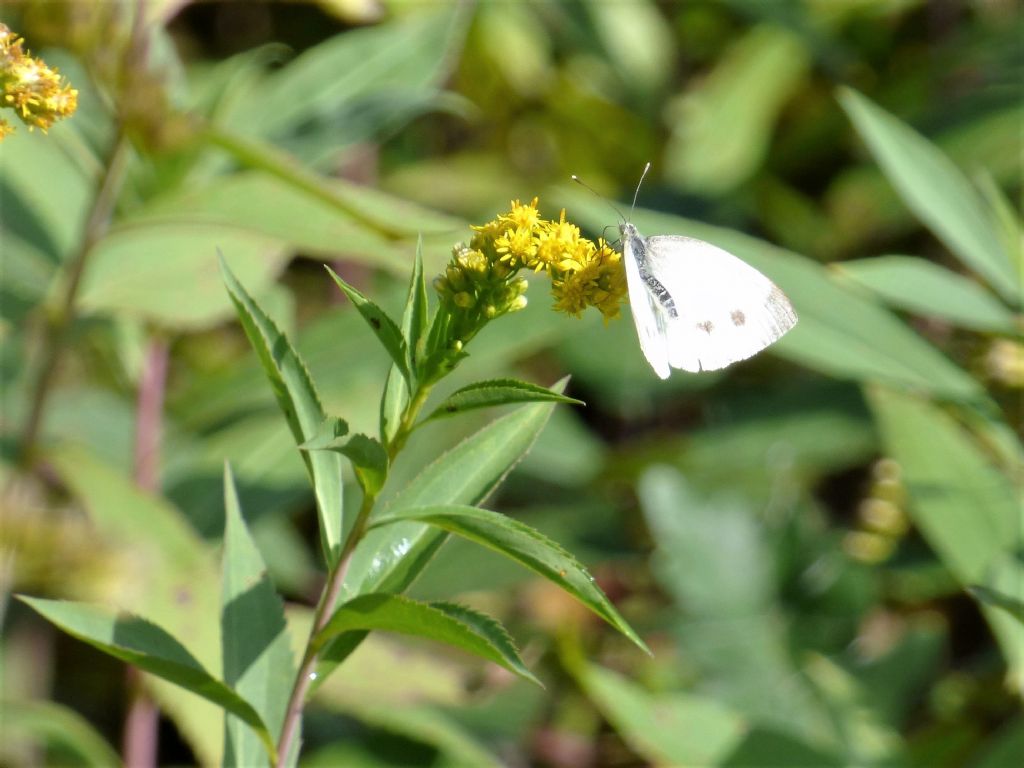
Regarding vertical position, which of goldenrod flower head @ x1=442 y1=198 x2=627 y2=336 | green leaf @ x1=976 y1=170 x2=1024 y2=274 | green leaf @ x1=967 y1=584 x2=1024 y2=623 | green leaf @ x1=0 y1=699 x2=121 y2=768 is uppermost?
green leaf @ x1=976 y1=170 x2=1024 y2=274

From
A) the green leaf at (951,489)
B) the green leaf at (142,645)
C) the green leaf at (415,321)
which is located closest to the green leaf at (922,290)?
the green leaf at (951,489)

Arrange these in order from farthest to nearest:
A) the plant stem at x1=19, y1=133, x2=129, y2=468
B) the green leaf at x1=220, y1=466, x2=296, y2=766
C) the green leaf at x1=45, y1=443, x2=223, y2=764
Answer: the plant stem at x1=19, y1=133, x2=129, y2=468
the green leaf at x1=45, y1=443, x2=223, y2=764
the green leaf at x1=220, y1=466, x2=296, y2=766

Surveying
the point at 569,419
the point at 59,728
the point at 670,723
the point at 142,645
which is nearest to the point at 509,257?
the point at 142,645

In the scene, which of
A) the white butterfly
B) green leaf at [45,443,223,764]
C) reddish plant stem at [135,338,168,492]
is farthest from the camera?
reddish plant stem at [135,338,168,492]

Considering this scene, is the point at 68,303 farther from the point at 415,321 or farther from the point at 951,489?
the point at 951,489

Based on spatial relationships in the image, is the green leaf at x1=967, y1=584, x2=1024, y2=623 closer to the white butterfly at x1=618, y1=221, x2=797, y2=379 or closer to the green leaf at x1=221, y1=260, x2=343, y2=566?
the white butterfly at x1=618, y1=221, x2=797, y2=379

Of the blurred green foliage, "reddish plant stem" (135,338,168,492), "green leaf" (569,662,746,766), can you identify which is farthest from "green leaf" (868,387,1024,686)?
"reddish plant stem" (135,338,168,492)

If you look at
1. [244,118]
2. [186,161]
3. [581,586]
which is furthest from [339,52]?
[581,586]
